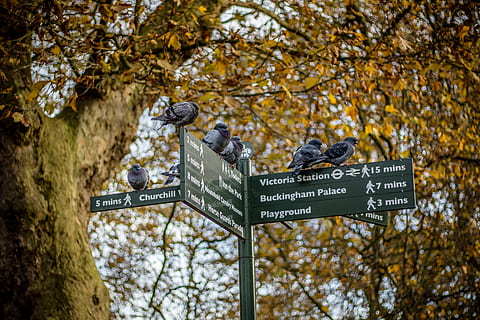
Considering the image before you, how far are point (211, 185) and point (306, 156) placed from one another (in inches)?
26.2

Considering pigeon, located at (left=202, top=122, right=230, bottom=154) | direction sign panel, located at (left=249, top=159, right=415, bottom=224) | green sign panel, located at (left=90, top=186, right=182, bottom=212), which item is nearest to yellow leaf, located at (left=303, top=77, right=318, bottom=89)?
direction sign panel, located at (left=249, top=159, right=415, bottom=224)

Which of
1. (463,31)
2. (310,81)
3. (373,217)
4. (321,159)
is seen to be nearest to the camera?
(321,159)

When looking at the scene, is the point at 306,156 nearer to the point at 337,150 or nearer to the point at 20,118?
the point at 337,150

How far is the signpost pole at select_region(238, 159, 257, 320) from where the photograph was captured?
4.46 metres

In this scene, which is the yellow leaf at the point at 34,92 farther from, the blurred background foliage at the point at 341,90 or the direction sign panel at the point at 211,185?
the direction sign panel at the point at 211,185

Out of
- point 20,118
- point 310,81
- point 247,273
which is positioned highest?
point 310,81

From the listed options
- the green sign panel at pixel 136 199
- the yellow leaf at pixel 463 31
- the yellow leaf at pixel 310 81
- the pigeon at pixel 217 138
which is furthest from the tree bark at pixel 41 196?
the yellow leaf at pixel 463 31

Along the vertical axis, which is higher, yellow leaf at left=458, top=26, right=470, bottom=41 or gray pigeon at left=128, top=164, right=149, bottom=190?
yellow leaf at left=458, top=26, right=470, bottom=41

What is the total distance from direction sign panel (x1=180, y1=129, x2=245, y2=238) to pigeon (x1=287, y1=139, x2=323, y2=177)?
36 cm

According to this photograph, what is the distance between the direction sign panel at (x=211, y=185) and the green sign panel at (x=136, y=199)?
3.7 inches

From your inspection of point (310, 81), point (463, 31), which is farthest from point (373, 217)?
point (463, 31)

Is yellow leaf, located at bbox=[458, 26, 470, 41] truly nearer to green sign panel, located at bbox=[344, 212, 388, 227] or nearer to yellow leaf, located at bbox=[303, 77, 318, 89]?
yellow leaf, located at bbox=[303, 77, 318, 89]

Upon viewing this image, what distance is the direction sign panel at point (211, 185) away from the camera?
13.3 feet

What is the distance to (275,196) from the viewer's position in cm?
473
